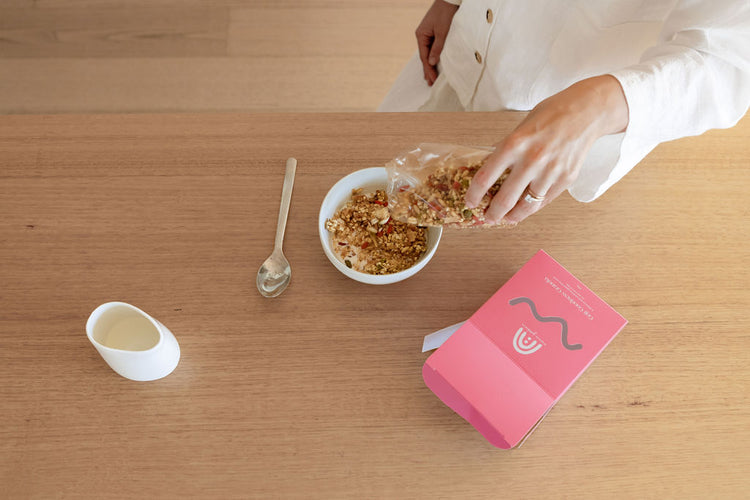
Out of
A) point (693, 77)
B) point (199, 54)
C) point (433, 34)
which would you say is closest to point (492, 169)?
point (693, 77)

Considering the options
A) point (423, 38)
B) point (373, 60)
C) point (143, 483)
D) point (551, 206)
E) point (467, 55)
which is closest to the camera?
point (143, 483)

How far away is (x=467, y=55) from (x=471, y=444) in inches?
30.6

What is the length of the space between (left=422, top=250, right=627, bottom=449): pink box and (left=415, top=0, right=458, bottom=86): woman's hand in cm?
68

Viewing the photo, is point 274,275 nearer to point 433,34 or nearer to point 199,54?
point 433,34

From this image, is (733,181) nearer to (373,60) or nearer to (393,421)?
(393,421)

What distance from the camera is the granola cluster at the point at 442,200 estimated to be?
722mm

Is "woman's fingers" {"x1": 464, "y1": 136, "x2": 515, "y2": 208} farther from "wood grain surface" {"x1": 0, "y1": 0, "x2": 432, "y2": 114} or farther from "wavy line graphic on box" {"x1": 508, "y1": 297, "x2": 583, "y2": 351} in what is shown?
"wood grain surface" {"x1": 0, "y1": 0, "x2": 432, "y2": 114}

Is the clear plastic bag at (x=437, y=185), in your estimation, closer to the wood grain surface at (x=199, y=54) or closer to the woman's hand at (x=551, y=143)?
the woman's hand at (x=551, y=143)

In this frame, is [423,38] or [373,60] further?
[373,60]

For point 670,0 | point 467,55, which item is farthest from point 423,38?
point 670,0

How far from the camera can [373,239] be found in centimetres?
82

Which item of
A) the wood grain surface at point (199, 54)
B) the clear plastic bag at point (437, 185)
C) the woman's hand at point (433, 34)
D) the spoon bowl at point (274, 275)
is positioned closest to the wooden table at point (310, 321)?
the spoon bowl at point (274, 275)

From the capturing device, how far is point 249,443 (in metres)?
0.71

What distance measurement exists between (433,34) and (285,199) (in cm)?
63
